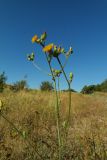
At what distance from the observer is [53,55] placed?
1.54 meters

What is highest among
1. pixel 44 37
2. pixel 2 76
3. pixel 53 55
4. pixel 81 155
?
pixel 2 76

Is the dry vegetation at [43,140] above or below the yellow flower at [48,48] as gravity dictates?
below

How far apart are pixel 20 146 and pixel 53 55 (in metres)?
2.26

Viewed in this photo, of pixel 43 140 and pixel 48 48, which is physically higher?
pixel 48 48

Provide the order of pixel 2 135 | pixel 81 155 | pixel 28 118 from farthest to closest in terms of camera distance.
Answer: pixel 28 118 < pixel 2 135 < pixel 81 155

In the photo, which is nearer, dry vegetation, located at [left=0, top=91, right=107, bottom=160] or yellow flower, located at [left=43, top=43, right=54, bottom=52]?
yellow flower, located at [left=43, top=43, right=54, bottom=52]

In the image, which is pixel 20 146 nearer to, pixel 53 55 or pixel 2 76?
pixel 53 55

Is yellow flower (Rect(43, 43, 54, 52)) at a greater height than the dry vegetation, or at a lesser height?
greater

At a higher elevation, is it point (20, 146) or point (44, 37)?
point (44, 37)

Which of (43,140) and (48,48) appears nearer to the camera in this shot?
(48,48)

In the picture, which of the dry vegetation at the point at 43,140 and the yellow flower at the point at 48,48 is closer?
the yellow flower at the point at 48,48

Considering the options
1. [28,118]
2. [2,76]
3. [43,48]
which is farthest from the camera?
[2,76]

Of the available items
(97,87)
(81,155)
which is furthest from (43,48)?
(97,87)

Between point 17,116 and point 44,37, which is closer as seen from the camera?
point 44,37
